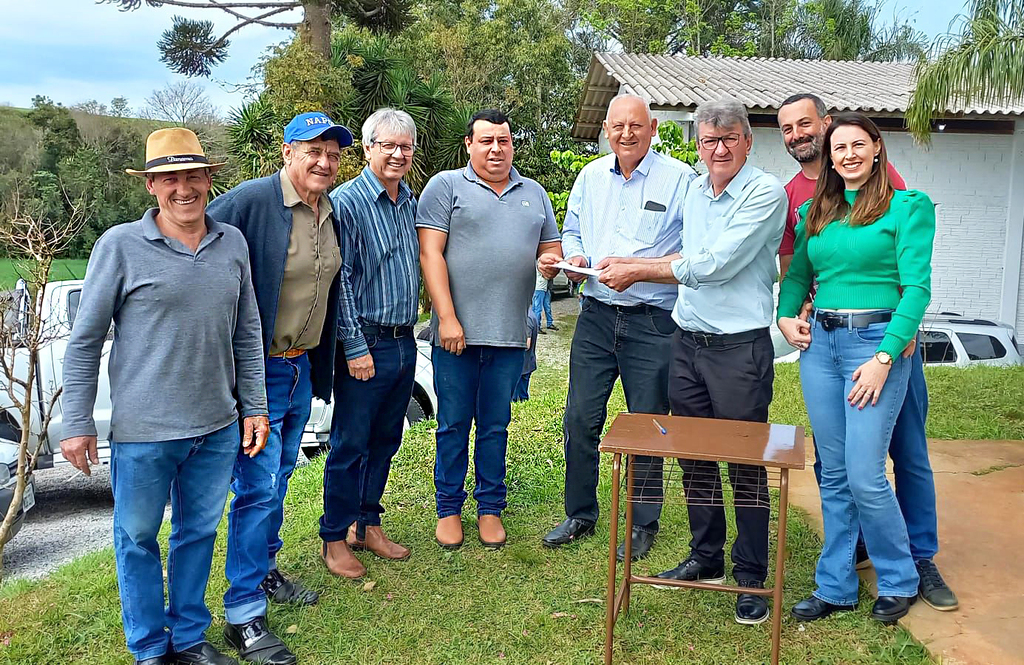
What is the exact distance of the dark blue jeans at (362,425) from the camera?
3.74 meters

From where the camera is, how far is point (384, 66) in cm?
1484

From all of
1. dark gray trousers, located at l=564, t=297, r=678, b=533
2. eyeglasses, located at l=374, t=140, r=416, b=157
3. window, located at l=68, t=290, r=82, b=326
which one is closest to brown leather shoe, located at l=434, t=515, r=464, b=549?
dark gray trousers, located at l=564, t=297, r=678, b=533

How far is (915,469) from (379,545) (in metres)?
2.34

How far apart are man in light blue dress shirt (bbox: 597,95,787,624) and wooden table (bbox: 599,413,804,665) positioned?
0.25 m

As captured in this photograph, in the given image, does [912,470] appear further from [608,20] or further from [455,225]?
[608,20]

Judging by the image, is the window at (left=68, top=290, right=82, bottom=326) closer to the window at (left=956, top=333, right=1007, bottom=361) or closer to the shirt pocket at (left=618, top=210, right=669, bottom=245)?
the shirt pocket at (left=618, top=210, right=669, bottom=245)

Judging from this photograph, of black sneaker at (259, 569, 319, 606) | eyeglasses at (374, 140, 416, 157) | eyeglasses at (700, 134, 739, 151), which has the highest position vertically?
eyeglasses at (374, 140, 416, 157)

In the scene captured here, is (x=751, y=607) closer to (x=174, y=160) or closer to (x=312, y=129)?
(x=312, y=129)

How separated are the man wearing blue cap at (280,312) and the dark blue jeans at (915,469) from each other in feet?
6.67

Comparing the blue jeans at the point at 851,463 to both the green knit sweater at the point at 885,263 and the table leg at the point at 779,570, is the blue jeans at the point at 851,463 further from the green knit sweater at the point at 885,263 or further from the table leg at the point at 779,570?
the table leg at the point at 779,570

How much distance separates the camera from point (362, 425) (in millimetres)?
3770

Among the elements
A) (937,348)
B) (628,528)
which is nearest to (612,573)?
(628,528)

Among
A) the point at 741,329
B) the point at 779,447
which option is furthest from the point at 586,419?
the point at 779,447

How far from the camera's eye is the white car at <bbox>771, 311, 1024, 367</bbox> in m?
10.7
